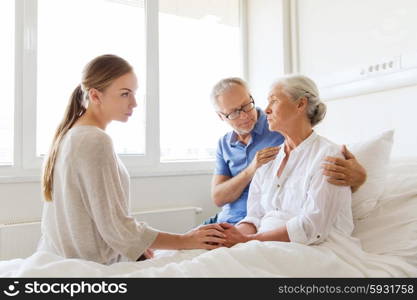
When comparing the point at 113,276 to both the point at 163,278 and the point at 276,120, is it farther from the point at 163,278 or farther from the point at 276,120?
the point at 276,120

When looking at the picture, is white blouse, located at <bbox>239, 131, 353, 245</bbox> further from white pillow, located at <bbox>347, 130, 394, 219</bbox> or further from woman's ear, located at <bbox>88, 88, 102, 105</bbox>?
woman's ear, located at <bbox>88, 88, 102, 105</bbox>

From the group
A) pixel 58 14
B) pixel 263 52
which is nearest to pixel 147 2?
pixel 58 14

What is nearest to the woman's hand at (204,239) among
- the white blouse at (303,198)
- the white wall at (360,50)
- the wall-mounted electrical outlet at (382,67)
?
the white blouse at (303,198)

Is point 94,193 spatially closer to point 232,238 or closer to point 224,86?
point 232,238

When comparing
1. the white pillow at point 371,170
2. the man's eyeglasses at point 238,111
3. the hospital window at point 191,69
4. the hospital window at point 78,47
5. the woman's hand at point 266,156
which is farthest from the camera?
the hospital window at point 191,69

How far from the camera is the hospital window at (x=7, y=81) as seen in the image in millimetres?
1965

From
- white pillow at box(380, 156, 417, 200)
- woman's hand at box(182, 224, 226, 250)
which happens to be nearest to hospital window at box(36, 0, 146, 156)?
woman's hand at box(182, 224, 226, 250)

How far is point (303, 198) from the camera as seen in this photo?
1.25 meters

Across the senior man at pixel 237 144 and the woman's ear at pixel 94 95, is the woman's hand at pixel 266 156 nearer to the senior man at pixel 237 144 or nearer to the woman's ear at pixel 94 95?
the senior man at pixel 237 144

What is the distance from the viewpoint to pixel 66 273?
2.94 feet

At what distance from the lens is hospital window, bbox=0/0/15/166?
1.96 metres

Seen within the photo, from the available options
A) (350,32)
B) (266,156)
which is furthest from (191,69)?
(266,156)

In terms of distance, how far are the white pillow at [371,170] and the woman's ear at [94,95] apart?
3.36 ft

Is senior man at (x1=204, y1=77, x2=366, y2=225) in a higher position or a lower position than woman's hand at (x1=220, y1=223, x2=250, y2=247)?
higher
